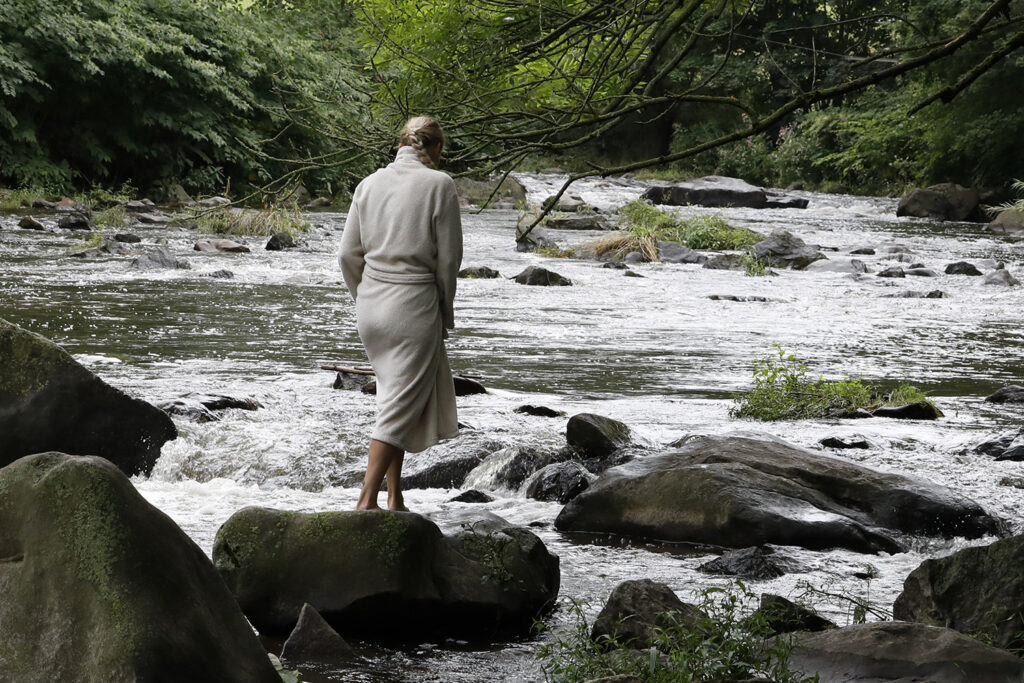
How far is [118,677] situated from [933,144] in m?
33.4

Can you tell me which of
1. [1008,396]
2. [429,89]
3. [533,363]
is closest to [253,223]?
[533,363]

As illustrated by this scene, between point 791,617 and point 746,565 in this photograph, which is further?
point 746,565

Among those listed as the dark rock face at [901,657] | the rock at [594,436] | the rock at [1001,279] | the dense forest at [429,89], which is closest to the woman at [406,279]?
the dense forest at [429,89]

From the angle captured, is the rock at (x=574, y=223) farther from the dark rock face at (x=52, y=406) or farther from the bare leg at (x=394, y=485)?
the bare leg at (x=394, y=485)

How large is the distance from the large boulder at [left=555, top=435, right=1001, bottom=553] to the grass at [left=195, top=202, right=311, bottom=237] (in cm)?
1617

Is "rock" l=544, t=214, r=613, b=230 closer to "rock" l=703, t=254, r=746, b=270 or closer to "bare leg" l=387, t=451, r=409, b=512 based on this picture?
"rock" l=703, t=254, r=746, b=270

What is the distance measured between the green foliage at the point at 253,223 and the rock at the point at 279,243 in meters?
0.84

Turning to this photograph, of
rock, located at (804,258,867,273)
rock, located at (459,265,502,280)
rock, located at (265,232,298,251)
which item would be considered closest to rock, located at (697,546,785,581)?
rock, located at (459,265,502,280)

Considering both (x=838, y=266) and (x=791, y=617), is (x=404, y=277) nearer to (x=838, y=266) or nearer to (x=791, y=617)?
(x=791, y=617)

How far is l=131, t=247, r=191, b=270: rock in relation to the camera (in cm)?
1664

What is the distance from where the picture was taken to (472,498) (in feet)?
22.0

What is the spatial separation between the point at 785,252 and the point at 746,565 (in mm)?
15678

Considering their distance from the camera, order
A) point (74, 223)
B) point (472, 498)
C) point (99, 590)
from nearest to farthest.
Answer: point (99, 590), point (472, 498), point (74, 223)

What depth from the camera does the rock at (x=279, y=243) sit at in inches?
806
